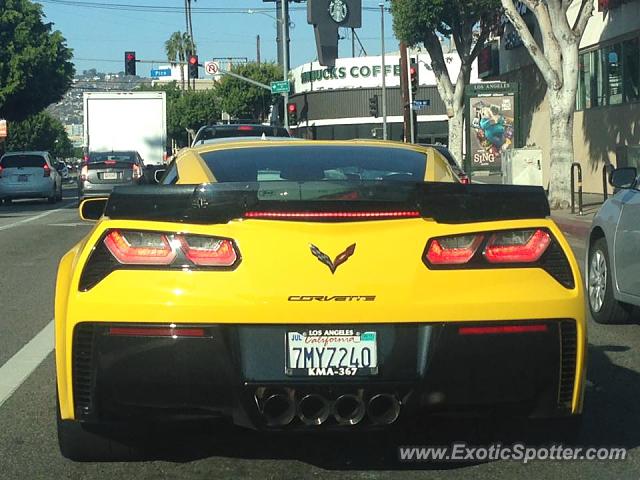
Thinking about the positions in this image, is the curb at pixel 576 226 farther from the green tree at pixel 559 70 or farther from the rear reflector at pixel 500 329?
the rear reflector at pixel 500 329

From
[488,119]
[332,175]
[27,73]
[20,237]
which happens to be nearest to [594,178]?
[488,119]

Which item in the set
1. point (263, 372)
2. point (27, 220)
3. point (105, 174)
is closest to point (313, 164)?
point (263, 372)

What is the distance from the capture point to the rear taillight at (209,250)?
13.1ft

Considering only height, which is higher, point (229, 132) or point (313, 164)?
point (229, 132)

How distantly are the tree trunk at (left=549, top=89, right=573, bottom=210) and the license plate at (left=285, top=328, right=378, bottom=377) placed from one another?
1723cm

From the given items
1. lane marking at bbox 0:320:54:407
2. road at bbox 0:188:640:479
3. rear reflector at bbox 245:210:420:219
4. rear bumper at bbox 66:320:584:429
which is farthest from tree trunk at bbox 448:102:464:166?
rear bumper at bbox 66:320:584:429

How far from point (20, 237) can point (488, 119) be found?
14040 millimetres

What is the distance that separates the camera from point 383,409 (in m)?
4.05

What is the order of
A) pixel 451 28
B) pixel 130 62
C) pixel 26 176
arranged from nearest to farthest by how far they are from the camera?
pixel 26 176, pixel 451 28, pixel 130 62

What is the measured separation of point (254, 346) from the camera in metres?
3.95

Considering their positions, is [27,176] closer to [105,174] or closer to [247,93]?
[105,174]

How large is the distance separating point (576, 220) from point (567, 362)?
14243 mm

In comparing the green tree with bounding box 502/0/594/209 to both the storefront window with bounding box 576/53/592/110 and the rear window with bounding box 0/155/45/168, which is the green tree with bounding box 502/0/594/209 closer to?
the storefront window with bounding box 576/53/592/110

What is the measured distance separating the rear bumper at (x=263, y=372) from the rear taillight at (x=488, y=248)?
27 cm
